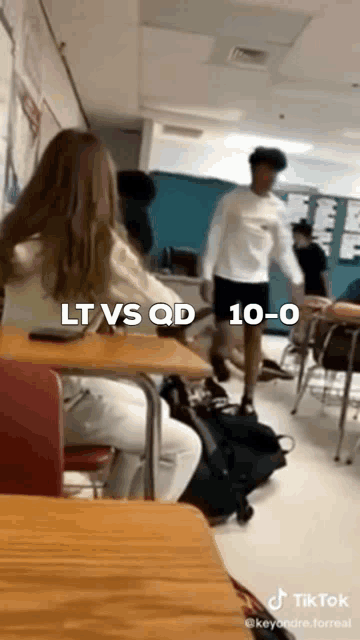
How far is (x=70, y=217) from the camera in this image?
4.09 ft

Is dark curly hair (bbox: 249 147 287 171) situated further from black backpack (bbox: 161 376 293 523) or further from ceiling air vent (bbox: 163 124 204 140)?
black backpack (bbox: 161 376 293 523)

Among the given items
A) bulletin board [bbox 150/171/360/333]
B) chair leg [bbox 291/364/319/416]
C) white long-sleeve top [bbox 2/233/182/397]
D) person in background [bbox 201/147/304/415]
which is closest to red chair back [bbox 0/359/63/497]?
white long-sleeve top [bbox 2/233/182/397]

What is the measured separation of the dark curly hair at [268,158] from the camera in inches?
86.7

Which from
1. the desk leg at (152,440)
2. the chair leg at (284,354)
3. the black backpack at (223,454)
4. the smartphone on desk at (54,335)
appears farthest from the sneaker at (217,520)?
the chair leg at (284,354)

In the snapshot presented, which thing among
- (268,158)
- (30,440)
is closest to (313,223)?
(268,158)

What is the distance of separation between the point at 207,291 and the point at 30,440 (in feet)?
7.13

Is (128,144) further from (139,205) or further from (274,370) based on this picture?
(274,370)

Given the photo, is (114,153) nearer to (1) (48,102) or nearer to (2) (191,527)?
(1) (48,102)

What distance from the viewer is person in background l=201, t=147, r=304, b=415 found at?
2285 millimetres

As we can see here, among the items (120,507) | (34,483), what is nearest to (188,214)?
(34,483)

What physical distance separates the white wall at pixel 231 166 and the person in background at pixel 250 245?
0.31 ft

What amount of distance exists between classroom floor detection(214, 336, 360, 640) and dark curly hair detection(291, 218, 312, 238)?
99cm

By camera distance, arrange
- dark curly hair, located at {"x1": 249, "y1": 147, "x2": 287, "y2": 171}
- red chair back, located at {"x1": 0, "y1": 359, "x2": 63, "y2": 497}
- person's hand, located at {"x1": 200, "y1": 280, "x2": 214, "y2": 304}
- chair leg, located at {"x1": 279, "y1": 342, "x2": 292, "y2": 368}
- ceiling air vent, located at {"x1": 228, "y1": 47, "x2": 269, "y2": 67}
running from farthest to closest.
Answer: chair leg, located at {"x1": 279, "y1": 342, "x2": 292, "y2": 368} → ceiling air vent, located at {"x1": 228, "y1": 47, "x2": 269, "y2": 67} → person's hand, located at {"x1": 200, "y1": 280, "x2": 214, "y2": 304} → dark curly hair, located at {"x1": 249, "y1": 147, "x2": 287, "y2": 171} → red chair back, located at {"x1": 0, "y1": 359, "x2": 63, "y2": 497}

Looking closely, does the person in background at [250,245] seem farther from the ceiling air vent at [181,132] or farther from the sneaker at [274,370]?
the sneaker at [274,370]
